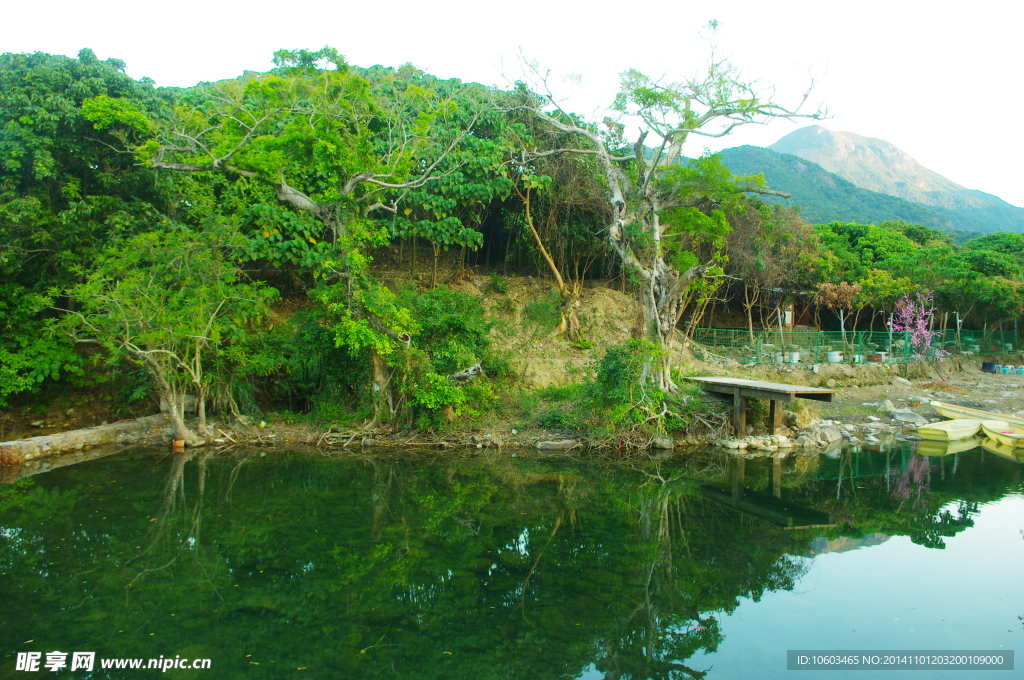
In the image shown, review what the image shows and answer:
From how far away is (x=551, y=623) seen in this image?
5.07m

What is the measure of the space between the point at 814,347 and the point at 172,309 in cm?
1738

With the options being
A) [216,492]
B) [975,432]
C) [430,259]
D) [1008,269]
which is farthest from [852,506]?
[1008,269]

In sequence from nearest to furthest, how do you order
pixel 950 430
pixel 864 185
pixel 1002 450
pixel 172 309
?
pixel 172 309, pixel 1002 450, pixel 950 430, pixel 864 185

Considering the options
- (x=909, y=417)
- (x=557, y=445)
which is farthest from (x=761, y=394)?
(x=909, y=417)

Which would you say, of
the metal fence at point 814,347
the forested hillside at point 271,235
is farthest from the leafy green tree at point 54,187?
the metal fence at point 814,347

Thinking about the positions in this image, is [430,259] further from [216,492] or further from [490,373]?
[216,492]

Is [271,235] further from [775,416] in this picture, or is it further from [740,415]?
[775,416]

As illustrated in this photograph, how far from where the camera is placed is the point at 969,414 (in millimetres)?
13984

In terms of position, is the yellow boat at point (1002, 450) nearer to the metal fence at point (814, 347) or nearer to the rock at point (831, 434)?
the rock at point (831, 434)

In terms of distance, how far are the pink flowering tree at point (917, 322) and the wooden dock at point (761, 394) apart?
9.00 m

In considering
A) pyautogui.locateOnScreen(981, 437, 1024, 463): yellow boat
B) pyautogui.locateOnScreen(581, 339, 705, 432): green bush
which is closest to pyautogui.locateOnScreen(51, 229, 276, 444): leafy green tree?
pyautogui.locateOnScreen(581, 339, 705, 432): green bush

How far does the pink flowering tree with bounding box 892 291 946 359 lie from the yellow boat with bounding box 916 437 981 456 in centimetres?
671

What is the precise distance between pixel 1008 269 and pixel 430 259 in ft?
68.5

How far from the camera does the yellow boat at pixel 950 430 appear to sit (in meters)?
13.1
